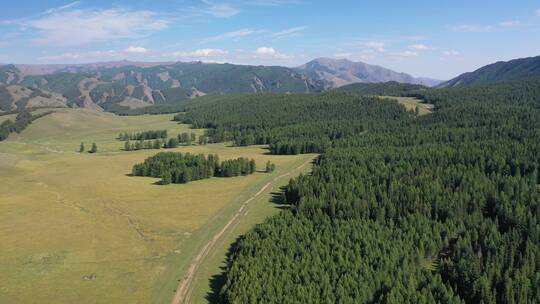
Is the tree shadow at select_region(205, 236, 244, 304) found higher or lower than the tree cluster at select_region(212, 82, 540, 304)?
lower

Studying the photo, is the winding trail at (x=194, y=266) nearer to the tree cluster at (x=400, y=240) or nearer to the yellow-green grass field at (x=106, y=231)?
the yellow-green grass field at (x=106, y=231)

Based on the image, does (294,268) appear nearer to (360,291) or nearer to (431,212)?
(360,291)

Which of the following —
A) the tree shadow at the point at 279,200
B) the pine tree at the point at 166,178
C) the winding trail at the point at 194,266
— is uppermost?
the pine tree at the point at 166,178

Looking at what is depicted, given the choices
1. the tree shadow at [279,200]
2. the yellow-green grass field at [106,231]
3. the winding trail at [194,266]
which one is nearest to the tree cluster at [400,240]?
the tree shadow at [279,200]

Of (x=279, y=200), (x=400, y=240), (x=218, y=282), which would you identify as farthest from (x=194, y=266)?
(x=279, y=200)

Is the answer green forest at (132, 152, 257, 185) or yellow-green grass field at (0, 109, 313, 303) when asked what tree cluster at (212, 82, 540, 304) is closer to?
yellow-green grass field at (0, 109, 313, 303)

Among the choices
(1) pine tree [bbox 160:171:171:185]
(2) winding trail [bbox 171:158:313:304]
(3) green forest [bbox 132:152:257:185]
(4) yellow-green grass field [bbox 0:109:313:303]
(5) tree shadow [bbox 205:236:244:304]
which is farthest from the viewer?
(3) green forest [bbox 132:152:257:185]

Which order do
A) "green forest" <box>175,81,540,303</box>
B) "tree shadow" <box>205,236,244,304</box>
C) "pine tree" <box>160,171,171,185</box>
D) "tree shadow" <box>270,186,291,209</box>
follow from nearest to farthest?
"green forest" <box>175,81,540,303</box>, "tree shadow" <box>205,236,244,304</box>, "tree shadow" <box>270,186,291,209</box>, "pine tree" <box>160,171,171,185</box>

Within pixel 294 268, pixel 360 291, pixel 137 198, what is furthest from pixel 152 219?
pixel 360 291

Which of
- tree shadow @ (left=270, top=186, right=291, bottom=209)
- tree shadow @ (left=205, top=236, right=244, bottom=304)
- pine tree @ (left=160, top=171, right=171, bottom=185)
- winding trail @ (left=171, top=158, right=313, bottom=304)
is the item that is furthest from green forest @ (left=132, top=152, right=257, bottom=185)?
tree shadow @ (left=205, top=236, right=244, bottom=304)
